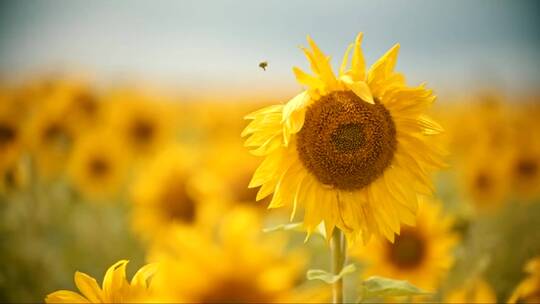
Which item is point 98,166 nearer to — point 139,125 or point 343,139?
point 139,125

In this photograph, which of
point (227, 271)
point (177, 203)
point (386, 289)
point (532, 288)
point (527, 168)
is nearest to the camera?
point (227, 271)

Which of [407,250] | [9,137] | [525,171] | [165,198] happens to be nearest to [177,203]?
[165,198]

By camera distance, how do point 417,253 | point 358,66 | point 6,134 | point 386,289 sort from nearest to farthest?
point 386,289, point 358,66, point 417,253, point 6,134

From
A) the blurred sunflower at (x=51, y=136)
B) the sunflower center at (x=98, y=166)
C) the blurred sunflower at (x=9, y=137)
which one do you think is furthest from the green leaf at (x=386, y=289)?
the sunflower center at (x=98, y=166)

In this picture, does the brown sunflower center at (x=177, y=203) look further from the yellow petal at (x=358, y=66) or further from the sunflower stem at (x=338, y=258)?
the yellow petal at (x=358, y=66)

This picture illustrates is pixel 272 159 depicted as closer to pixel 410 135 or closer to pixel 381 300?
pixel 410 135

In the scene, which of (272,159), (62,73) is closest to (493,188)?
(272,159)

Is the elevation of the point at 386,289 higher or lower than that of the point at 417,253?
higher

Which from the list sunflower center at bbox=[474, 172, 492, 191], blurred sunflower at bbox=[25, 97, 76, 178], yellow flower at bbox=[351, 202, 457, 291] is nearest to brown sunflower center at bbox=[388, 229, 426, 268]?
yellow flower at bbox=[351, 202, 457, 291]
